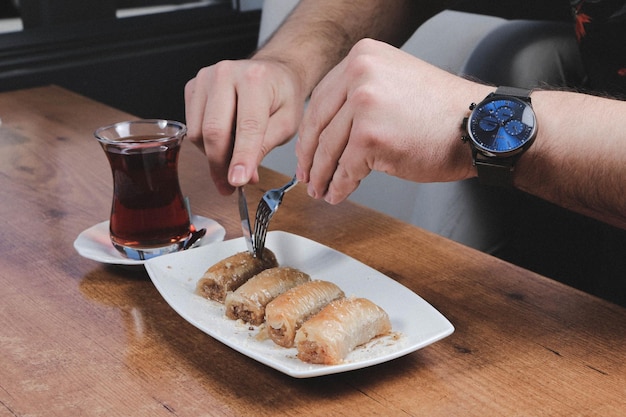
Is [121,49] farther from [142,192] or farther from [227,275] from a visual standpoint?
[227,275]

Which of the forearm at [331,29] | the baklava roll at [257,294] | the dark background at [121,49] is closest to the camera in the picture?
the baklava roll at [257,294]

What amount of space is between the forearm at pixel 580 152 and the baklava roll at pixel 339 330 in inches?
11.6

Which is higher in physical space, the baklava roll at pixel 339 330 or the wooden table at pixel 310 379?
the baklava roll at pixel 339 330

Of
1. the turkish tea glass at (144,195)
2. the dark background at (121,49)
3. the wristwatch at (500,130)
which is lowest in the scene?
the dark background at (121,49)

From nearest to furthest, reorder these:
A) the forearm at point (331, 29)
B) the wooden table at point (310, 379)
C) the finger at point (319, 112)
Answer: the wooden table at point (310, 379) → the finger at point (319, 112) → the forearm at point (331, 29)

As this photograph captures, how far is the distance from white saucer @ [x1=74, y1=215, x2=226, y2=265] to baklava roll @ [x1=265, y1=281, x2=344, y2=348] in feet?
0.75

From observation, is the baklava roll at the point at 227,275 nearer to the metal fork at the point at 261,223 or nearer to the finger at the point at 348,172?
the metal fork at the point at 261,223

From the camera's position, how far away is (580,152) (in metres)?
0.95

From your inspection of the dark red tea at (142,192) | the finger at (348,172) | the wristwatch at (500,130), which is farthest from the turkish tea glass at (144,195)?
the wristwatch at (500,130)

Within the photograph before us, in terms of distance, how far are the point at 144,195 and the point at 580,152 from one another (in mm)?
564

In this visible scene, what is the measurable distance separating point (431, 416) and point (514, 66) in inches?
50.8

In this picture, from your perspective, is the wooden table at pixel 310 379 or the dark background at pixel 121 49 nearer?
the wooden table at pixel 310 379

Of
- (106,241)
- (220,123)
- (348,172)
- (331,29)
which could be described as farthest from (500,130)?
(331,29)

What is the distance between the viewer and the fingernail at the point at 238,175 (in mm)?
1083
